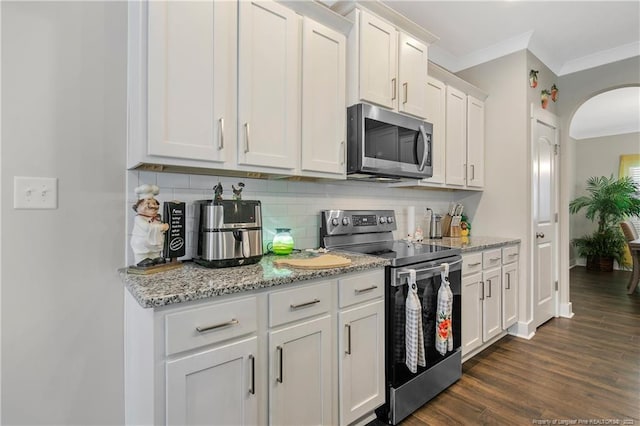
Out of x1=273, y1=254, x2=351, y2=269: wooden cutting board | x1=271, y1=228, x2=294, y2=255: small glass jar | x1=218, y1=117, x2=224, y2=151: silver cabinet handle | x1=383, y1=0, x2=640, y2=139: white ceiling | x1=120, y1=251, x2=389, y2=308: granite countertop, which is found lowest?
x1=120, y1=251, x2=389, y2=308: granite countertop

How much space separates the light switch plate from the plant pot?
773cm

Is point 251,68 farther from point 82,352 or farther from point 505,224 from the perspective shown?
point 505,224

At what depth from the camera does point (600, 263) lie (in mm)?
5840

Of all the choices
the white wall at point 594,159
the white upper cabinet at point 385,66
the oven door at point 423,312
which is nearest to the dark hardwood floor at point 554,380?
the oven door at point 423,312

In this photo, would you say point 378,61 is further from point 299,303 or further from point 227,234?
point 299,303

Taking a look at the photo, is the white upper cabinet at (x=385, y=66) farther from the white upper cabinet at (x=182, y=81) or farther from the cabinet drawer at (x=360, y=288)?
the cabinet drawer at (x=360, y=288)

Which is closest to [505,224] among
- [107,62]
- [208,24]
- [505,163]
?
[505,163]

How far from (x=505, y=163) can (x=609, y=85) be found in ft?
4.32

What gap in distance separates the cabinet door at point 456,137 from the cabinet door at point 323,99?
1285 mm

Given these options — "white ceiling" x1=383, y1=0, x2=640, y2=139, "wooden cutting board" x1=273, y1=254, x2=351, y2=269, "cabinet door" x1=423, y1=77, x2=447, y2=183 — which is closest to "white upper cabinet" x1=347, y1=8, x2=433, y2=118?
"cabinet door" x1=423, y1=77, x2=447, y2=183

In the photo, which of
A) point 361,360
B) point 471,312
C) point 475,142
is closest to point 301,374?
point 361,360

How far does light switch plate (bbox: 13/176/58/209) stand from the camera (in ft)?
4.03

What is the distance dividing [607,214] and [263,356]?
274 inches

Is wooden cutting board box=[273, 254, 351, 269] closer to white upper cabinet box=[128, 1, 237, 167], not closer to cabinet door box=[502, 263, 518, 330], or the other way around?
white upper cabinet box=[128, 1, 237, 167]
